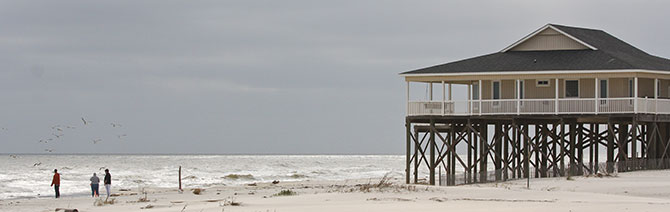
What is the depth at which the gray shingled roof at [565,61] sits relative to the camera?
4203 centimetres

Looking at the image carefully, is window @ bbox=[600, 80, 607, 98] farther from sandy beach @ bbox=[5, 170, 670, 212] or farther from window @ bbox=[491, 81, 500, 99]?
sandy beach @ bbox=[5, 170, 670, 212]

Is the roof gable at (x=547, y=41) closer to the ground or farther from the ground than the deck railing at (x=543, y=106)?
farther from the ground

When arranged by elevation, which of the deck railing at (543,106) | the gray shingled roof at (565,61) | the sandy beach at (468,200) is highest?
the gray shingled roof at (565,61)

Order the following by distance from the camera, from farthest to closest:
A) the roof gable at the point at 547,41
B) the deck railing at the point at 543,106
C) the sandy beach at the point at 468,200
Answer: the roof gable at the point at 547,41
the deck railing at the point at 543,106
the sandy beach at the point at 468,200

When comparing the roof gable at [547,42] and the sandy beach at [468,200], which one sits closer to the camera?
the sandy beach at [468,200]

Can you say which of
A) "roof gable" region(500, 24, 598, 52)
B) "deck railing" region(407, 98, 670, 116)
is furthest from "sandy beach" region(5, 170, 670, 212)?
"roof gable" region(500, 24, 598, 52)

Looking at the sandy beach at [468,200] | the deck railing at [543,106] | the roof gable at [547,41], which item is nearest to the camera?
the sandy beach at [468,200]

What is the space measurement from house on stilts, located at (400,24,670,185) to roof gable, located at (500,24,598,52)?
44 mm

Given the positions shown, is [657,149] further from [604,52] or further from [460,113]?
[460,113]

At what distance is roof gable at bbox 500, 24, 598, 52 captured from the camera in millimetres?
46281

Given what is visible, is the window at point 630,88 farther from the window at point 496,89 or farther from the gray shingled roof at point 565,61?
the window at point 496,89

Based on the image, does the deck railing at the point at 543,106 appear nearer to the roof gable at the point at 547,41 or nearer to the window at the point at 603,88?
the window at the point at 603,88

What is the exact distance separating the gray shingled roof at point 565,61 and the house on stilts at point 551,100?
41mm

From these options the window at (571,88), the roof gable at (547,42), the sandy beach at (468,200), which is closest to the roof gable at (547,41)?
the roof gable at (547,42)
